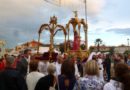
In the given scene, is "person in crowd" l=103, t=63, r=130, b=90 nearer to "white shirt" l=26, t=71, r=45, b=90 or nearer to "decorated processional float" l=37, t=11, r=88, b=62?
"white shirt" l=26, t=71, r=45, b=90

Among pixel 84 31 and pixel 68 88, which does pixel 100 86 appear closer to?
pixel 68 88

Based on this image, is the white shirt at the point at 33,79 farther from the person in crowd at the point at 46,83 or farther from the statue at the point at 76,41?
the statue at the point at 76,41

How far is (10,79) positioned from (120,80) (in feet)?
7.47

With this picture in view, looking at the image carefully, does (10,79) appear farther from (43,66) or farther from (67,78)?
(43,66)

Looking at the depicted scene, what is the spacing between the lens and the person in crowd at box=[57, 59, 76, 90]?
6.44m

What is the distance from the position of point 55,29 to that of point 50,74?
46.7 feet

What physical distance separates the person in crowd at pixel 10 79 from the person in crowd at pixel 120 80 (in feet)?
5.97

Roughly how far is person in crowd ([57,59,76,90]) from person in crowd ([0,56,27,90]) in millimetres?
765

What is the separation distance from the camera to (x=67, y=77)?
6.56 meters

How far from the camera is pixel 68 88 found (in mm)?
6691

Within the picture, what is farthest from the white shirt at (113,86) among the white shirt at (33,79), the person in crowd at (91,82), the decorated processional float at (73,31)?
the decorated processional float at (73,31)

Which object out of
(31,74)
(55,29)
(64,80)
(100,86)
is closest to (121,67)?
(100,86)

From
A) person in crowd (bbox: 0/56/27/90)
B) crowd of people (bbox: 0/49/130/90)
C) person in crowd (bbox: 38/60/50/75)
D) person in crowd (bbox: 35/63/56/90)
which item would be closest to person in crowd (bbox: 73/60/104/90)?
crowd of people (bbox: 0/49/130/90)

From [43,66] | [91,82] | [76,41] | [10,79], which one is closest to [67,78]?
[91,82]
